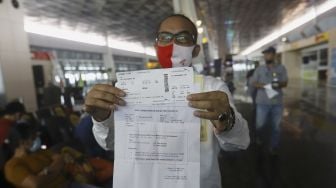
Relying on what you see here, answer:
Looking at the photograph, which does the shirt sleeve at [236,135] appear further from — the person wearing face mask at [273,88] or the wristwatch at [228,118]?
the person wearing face mask at [273,88]

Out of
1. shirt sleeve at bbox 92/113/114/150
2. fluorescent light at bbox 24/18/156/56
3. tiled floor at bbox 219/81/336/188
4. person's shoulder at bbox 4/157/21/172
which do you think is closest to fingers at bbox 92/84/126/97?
shirt sleeve at bbox 92/113/114/150

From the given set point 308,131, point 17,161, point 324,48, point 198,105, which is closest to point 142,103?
point 198,105

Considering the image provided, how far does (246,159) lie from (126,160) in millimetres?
3535

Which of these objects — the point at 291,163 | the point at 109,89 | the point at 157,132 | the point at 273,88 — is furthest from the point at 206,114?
the point at 291,163

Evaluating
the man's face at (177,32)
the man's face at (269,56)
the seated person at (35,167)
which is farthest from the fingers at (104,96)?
the man's face at (269,56)

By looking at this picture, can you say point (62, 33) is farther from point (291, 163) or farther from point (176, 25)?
point (176, 25)

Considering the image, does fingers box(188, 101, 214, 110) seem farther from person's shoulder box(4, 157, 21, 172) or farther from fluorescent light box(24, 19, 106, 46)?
fluorescent light box(24, 19, 106, 46)

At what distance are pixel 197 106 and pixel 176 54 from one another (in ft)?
1.19

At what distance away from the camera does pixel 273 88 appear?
12.3 feet

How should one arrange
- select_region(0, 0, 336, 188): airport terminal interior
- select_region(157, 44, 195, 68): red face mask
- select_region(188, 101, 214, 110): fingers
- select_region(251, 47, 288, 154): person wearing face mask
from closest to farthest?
select_region(188, 101, 214, 110): fingers
select_region(157, 44, 195, 68): red face mask
select_region(0, 0, 336, 188): airport terminal interior
select_region(251, 47, 288, 154): person wearing face mask

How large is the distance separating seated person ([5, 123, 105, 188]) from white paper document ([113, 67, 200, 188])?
4.52 feet

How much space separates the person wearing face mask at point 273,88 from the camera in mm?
3830

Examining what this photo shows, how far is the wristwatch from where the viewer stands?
2.71ft

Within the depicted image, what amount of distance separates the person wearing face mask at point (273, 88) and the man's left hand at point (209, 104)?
128 inches
